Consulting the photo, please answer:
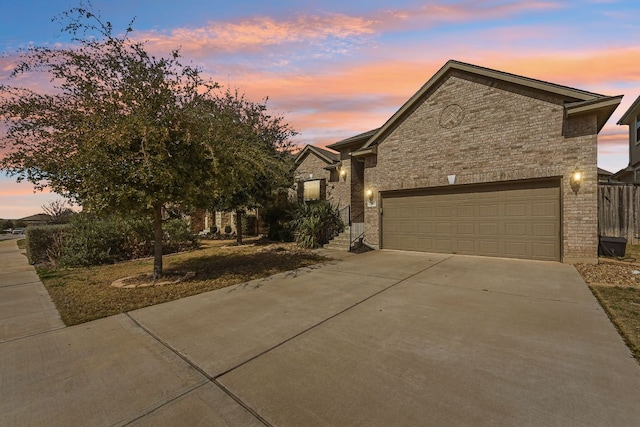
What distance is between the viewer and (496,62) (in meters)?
9.81

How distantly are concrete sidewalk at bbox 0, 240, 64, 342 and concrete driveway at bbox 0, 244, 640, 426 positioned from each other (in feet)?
1.87

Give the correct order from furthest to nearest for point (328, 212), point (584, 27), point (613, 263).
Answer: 1. point (328, 212)
2. point (613, 263)
3. point (584, 27)

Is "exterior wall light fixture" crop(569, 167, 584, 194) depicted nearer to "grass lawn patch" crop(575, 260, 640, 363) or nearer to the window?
"grass lawn patch" crop(575, 260, 640, 363)

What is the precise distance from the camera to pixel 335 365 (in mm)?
3035

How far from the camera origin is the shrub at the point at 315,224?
1255 cm

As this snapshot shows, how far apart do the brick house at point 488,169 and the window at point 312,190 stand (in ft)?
16.8

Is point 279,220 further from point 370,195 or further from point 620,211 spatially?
point 620,211

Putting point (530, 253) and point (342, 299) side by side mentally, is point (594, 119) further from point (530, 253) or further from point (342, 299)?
point (342, 299)

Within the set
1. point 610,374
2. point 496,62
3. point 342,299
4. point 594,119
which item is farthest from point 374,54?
point 610,374

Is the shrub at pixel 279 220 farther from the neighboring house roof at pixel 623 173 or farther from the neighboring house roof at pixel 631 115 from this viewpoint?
the neighboring house roof at pixel 623 173

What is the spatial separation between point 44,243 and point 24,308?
631cm

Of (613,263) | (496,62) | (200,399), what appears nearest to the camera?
(200,399)

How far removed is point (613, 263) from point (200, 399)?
10.6 meters

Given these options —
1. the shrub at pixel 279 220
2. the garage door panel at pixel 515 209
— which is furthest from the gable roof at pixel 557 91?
the shrub at pixel 279 220
